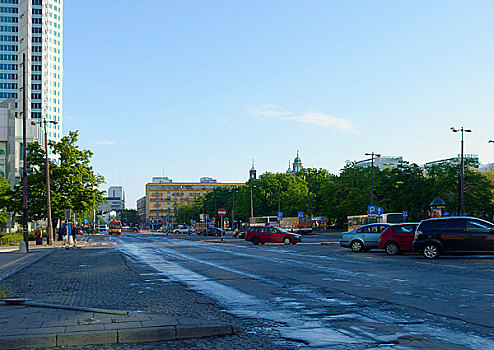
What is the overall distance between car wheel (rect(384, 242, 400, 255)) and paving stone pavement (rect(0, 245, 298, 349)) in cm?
1366

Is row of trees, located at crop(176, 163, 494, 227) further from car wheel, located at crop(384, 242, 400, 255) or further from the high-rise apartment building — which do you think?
the high-rise apartment building

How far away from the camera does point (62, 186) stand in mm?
53062

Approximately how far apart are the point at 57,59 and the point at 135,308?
15742 cm

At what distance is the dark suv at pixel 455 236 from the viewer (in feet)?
73.9

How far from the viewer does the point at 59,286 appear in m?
14.1

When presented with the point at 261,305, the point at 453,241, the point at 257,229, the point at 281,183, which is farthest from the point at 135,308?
the point at 281,183

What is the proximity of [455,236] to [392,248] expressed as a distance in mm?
4785

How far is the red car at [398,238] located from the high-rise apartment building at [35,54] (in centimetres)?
10507

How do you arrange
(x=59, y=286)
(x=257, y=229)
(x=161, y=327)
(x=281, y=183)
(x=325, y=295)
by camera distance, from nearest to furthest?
(x=161, y=327) → (x=325, y=295) → (x=59, y=286) → (x=257, y=229) → (x=281, y=183)

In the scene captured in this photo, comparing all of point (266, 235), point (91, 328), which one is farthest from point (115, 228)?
point (91, 328)

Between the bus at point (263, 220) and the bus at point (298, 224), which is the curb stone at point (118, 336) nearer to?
the bus at point (298, 224)

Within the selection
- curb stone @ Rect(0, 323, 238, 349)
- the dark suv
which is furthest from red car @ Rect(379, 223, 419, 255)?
curb stone @ Rect(0, 323, 238, 349)

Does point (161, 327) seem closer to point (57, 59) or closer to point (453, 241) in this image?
point (453, 241)

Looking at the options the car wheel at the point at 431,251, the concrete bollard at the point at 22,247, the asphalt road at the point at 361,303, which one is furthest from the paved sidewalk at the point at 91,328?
the concrete bollard at the point at 22,247
